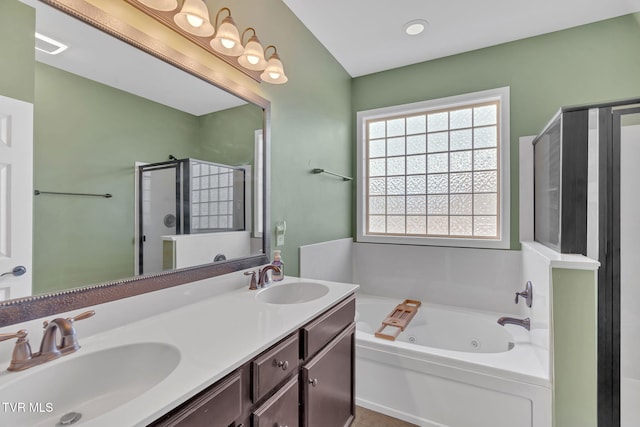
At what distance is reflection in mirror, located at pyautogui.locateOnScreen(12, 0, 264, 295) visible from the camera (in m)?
0.86

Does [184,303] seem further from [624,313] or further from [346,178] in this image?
[624,313]

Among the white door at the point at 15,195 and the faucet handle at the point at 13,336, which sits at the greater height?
the white door at the point at 15,195

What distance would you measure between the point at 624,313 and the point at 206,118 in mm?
2455

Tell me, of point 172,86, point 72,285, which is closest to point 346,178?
point 172,86

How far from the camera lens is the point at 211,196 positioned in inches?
55.9

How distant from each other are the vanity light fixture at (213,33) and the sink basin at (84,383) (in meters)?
1.22

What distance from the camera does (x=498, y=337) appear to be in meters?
2.21

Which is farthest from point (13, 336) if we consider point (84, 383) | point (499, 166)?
point (499, 166)

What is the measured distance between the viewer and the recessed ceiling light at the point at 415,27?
215 centimetres

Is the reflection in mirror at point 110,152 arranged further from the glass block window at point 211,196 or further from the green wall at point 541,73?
the green wall at point 541,73

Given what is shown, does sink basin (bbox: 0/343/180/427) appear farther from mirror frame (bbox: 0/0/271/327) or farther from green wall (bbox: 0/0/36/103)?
green wall (bbox: 0/0/36/103)

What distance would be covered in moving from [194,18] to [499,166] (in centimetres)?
252

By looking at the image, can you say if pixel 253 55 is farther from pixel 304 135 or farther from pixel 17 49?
pixel 17 49

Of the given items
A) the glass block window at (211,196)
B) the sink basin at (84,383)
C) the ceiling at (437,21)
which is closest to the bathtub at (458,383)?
the glass block window at (211,196)
